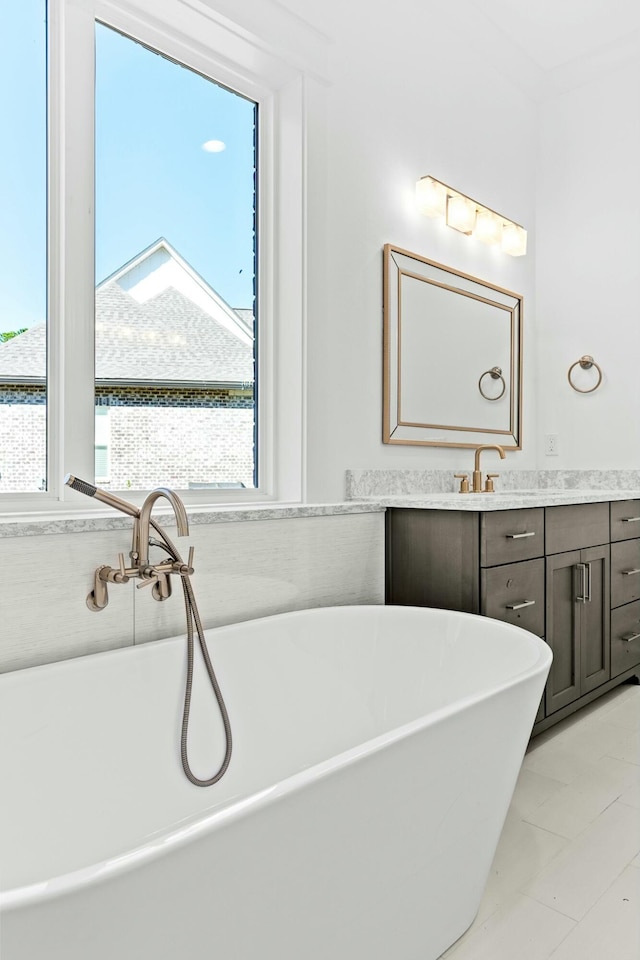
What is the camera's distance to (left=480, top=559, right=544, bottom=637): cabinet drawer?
198 centimetres

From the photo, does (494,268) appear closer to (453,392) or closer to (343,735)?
(453,392)

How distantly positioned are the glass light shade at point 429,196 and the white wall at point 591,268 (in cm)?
93

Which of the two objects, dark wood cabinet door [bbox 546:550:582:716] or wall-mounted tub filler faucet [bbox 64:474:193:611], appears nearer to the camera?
wall-mounted tub filler faucet [bbox 64:474:193:611]

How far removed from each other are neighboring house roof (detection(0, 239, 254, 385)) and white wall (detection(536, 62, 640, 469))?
1749mm

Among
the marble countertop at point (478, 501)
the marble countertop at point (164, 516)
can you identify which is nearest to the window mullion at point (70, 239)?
the marble countertop at point (164, 516)

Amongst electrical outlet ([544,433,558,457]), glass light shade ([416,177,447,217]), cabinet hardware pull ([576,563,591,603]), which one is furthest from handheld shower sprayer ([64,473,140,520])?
electrical outlet ([544,433,558,457])

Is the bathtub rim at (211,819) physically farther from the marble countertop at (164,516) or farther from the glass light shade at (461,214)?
the glass light shade at (461,214)

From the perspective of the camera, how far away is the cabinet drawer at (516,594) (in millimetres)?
1978

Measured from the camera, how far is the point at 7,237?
1698 mm

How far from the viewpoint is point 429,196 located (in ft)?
8.41

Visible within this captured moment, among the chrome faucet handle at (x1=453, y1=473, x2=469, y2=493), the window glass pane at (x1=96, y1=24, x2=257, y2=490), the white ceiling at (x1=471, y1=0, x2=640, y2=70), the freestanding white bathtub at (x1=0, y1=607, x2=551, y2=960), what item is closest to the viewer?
the freestanding white bathtub at (x1=0, y1=607, x2=551, y2=960)

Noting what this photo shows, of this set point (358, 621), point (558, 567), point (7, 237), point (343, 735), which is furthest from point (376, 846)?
point (7, 237)

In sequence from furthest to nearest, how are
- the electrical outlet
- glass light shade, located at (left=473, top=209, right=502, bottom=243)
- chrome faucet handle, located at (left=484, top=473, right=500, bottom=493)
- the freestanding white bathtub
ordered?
the electrical outlet → glass light shade, located at (left=473, top=209, right=502, bottom=243) → chrome faucet handle, located at (left=484, top=473, right=500, bottom=493) → the freestanding white bathtub

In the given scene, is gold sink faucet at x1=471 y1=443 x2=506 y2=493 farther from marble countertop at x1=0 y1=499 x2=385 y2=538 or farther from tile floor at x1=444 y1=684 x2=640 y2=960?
tile floor at x1=444 y1=684 x2=640 y2=960
